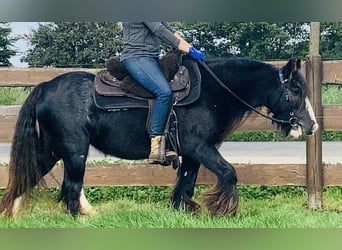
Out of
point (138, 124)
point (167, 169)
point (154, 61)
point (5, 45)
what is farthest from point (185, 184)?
point (5, 45)

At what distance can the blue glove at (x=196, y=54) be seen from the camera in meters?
3.75

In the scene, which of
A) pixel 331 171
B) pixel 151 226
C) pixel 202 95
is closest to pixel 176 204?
pixel 151 226

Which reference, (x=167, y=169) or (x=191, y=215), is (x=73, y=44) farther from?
(x=191, y=215)

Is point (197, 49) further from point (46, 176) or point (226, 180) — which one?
point (46, 176)

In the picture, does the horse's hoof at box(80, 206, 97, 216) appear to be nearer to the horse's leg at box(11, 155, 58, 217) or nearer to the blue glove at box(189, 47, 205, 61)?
the horse's leg at box(11, 155, 58, 217)

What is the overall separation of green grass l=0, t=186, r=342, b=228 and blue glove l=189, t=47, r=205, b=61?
67cm

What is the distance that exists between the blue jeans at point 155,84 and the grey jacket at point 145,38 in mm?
35

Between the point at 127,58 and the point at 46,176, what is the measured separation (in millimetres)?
713

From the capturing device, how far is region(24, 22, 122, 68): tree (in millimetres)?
3783

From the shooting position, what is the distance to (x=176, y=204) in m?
3.90

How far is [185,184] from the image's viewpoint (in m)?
3.91

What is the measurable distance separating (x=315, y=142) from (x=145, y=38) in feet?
3.24

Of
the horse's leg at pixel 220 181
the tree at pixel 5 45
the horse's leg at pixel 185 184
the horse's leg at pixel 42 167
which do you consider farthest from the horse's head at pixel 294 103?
the tree at pixel 5 45

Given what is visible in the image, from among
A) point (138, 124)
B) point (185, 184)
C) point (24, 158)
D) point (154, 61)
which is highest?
point (154, 61)
